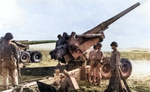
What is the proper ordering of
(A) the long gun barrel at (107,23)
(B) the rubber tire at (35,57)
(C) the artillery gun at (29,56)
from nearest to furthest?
1. (A) the long gun barrel at (107,23)
2. (C) the artillery gun at (29,56)
3. (B) the rubber tire at (35,57)

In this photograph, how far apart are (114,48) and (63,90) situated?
1945 mm

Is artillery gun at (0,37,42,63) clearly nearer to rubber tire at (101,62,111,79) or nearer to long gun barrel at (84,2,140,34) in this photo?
long gun barrel at (84,2,140,34)

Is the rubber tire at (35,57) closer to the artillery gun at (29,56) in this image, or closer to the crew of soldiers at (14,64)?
the artillery gun at (29,56)

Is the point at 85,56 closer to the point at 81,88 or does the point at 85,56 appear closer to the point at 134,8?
the point at 81,88

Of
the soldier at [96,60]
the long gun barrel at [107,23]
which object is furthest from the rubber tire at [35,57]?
the soldier at [96,60]

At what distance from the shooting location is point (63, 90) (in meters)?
6.70

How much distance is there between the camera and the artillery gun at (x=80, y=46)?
950 cm

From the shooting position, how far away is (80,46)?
975cm

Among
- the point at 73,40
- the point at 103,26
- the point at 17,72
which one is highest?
the point at 103,26

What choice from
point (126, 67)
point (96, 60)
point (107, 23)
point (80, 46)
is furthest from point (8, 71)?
point (126, 67)

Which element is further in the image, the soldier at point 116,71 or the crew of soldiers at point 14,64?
the soldier at point 116,71

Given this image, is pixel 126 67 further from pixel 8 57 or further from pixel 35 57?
pixel 35 57

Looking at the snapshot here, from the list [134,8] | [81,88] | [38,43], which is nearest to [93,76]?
[81,88]

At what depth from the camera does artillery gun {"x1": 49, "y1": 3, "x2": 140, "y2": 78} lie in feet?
31.2
